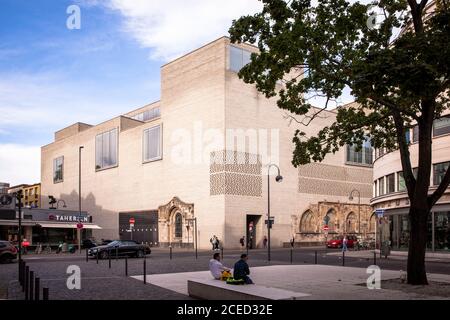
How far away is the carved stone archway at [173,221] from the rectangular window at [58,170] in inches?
1554

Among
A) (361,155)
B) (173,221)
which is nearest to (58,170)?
(173,221)

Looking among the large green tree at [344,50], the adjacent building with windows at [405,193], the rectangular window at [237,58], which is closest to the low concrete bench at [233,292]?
the large green tree at [344,50]

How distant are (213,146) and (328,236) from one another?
24439 millimetres

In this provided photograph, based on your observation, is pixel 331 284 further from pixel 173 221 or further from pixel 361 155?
pixel 361 155

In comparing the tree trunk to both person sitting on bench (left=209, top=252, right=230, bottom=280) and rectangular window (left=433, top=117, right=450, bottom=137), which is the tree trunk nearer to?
person sitting on bench (left=209, top=252, right=230, bottom=280)

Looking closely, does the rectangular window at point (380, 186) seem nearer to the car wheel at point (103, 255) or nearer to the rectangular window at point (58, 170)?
the car wheel at point (103, 255)

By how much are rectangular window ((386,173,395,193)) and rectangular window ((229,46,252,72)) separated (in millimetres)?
23898

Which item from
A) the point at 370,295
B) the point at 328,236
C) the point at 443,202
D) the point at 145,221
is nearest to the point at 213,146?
the point at 145,221

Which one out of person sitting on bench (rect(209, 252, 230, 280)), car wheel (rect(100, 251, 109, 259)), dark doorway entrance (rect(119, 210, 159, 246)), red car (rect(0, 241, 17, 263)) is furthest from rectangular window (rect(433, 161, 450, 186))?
dark doorway entrance (rect(119, 210, 159, 246))

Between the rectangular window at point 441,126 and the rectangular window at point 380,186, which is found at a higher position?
the rectangular window at point 441,126

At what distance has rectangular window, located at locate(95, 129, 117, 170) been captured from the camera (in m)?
80.1

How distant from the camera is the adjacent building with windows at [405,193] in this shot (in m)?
36.4

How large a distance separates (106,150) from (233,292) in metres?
72.6

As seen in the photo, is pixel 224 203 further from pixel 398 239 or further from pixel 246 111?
pixel 398 239
